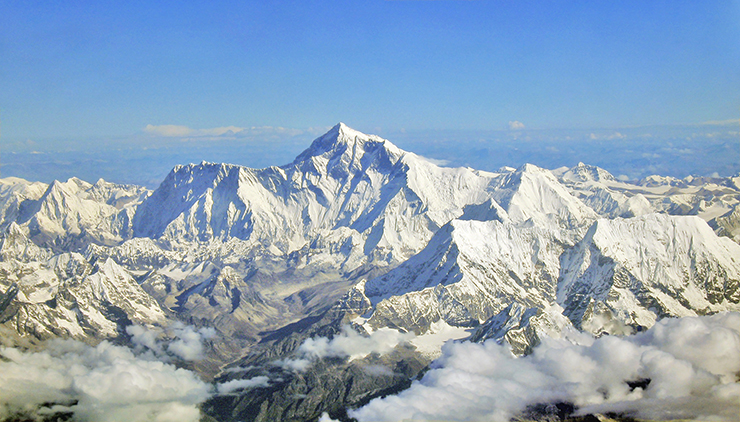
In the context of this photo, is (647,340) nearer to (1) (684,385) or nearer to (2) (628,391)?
(2) (628,391)

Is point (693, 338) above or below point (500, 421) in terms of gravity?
above

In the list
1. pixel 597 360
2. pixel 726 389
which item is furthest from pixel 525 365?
pixel 726 389

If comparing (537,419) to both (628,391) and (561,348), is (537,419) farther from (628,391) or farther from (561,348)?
(561,348)

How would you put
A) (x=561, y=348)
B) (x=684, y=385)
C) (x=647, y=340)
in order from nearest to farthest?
(x=684, y=385) → (x=647, y=340) → (x=561, y=348)

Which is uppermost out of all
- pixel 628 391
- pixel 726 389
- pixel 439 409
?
pixel 726 389

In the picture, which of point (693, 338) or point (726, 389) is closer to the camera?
point (726, 389)

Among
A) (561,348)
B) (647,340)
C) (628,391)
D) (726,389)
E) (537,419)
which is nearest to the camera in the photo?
(726,389)

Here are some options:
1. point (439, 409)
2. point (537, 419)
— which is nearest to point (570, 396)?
point (537, 419)
